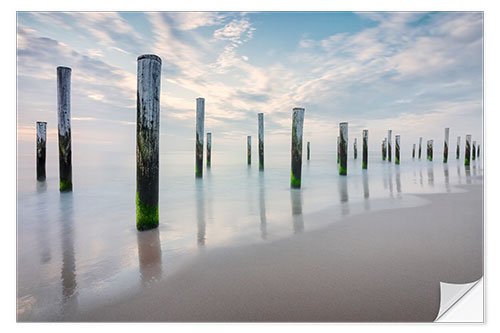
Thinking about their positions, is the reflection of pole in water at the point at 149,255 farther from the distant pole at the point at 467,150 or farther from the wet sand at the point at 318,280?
the distant pole at the point at 467,150

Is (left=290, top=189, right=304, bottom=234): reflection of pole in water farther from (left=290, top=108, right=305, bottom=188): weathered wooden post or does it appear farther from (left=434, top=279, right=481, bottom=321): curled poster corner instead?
(left=434, top=279, right=481, bottom=321): curled poster corner

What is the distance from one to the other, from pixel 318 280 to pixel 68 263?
90.3 inches

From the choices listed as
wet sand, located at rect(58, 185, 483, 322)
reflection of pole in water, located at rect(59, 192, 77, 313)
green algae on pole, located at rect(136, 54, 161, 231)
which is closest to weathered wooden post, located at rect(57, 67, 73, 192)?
reflection of pole in water, located at rect(59, 192, 77, 313)

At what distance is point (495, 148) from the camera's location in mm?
2477

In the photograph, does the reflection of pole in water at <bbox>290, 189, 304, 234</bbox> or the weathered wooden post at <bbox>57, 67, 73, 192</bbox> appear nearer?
the reflection of pole in water at <bbox>290, 189, 304, 234</bbox>

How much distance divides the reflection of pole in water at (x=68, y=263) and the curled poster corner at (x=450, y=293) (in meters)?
2.51

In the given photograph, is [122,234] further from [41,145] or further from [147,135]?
[41,145]

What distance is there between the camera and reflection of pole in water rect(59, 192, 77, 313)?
1709 millimetres

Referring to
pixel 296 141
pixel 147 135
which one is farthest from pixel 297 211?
pixel 296 141

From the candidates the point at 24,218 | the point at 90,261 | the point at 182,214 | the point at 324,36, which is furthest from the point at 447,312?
the point at 24,218

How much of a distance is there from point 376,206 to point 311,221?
174 cm

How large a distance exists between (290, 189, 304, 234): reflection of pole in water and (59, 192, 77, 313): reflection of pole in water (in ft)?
7.64

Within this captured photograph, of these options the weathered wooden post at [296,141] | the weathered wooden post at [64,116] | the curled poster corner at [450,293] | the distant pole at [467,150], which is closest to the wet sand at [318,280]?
the curled poster corner at [450,293]

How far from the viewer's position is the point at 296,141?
269 inches
